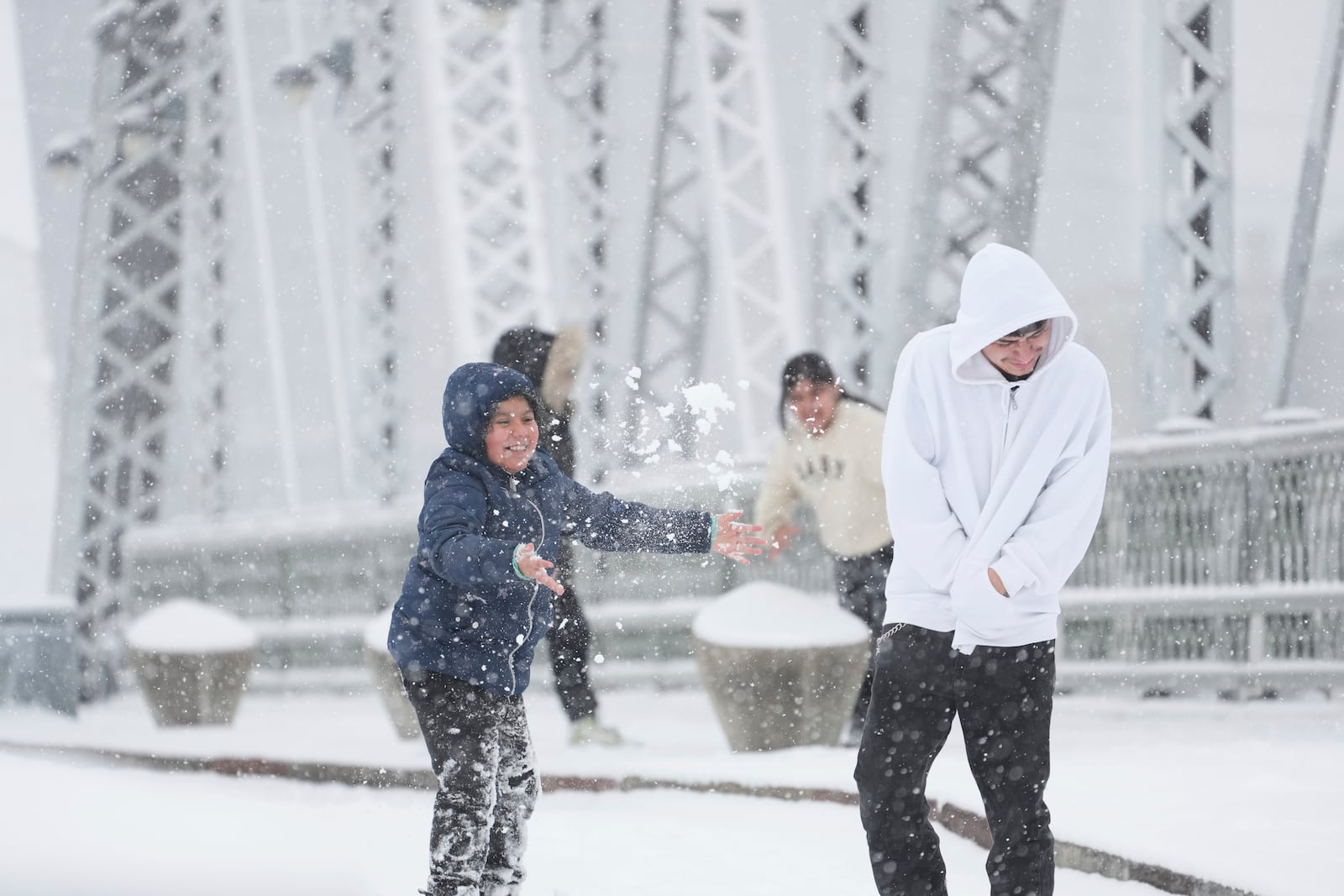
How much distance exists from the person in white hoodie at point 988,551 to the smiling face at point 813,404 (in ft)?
10.1

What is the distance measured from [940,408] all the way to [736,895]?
6.31 feet

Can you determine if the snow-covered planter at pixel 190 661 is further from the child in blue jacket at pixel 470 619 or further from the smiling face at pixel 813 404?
the child in blue jacket at pixel 470 619

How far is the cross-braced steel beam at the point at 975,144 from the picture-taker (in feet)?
33.1

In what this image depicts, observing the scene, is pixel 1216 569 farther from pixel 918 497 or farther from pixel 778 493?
pixel 918 497

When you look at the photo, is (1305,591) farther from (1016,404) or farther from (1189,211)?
(1016,404)

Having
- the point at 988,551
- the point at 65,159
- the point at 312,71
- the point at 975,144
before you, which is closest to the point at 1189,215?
the point at 975,144

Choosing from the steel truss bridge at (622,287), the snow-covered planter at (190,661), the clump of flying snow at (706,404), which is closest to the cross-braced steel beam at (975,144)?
the steel truss bridge at (622,287)

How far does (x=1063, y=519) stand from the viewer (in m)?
3.05

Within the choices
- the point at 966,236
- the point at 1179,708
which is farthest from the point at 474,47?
the point at 1179,708

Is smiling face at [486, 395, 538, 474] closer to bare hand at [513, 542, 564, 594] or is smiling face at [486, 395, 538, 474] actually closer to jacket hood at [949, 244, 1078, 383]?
bare hand at [513, 542, 564, 594]

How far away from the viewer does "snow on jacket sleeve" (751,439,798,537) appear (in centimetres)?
639

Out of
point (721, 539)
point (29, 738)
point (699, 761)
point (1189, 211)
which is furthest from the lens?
point (29, 738)

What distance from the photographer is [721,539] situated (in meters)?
3.77

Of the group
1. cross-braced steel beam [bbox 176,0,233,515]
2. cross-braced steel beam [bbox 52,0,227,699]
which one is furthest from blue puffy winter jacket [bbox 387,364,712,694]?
cross-braced steel beam [bbox 176,0,233,515]
